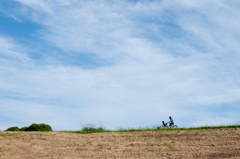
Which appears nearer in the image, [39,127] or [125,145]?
[125,145]

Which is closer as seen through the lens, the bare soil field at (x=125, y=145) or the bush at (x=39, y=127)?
the bare soil field at (x=125, y=145)

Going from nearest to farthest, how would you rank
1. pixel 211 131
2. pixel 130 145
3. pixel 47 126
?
1. pixel 130 145
2. pixel 211 131
3. pixel 47 126

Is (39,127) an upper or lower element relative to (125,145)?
upper

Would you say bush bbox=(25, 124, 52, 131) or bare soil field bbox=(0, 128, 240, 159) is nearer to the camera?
bare soil field bbox=(0, 128, 240, 159)

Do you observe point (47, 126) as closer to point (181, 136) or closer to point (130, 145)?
point (130, 145)

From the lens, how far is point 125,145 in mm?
13805

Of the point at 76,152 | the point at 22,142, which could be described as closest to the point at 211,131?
the point at 76,152

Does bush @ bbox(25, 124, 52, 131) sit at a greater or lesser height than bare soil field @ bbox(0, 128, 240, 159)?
greater

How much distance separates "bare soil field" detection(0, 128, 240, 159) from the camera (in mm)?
11938

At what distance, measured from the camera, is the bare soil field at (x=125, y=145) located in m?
11.9

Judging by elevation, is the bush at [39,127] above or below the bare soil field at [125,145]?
above

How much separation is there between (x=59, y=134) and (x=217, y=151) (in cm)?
1005

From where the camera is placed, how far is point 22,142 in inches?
582

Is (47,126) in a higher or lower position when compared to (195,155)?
higher
